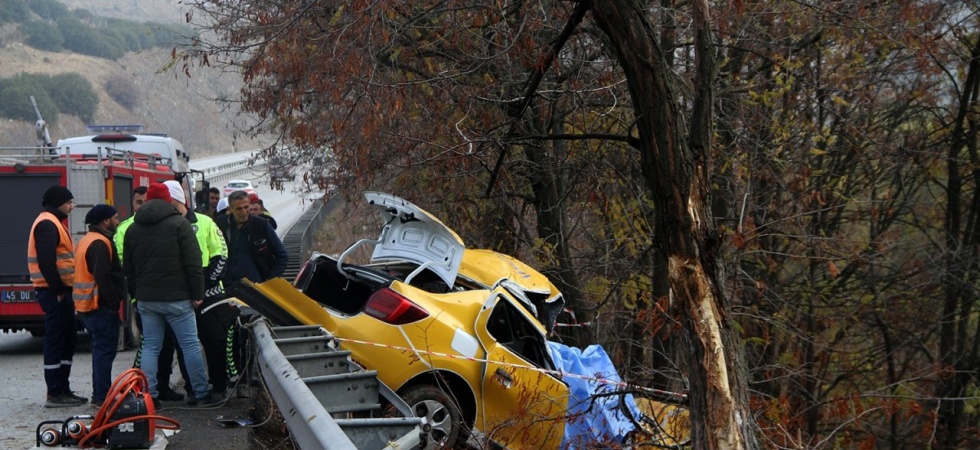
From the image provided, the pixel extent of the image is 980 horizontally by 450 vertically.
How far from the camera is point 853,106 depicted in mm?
12828

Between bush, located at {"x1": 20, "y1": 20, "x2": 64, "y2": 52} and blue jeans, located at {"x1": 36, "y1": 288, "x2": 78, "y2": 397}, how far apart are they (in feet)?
258

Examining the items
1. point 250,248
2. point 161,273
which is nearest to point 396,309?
point 161,273

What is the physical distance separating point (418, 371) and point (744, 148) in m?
5.83

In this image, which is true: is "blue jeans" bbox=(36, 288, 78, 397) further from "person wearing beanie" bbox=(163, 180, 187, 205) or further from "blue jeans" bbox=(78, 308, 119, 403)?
"person wearing beanie" bbox=(163, 180, 187, 205)

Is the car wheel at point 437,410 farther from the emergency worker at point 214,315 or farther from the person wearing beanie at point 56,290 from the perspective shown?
the person wearing beanie at point 56,290

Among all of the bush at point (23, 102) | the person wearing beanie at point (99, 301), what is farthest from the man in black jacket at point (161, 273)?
the bush at point (23, 102)

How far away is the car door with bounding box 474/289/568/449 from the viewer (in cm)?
735

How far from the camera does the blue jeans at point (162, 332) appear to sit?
8.33m

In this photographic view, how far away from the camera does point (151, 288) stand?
8227 mm

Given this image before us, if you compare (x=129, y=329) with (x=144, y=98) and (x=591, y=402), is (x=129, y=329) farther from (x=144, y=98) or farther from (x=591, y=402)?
(x=144, y=98)

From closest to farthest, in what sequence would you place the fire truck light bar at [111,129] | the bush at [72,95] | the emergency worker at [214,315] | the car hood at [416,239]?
the car hood at [416,239]
the emergency worker at [214,315]
the fire truck light bar at [111,129]
the bush at [72,95]

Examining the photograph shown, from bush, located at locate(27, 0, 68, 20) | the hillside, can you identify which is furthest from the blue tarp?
bush, located at locate(27, 0, 68, 20)

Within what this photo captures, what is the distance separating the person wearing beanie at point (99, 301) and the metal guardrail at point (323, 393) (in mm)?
2010

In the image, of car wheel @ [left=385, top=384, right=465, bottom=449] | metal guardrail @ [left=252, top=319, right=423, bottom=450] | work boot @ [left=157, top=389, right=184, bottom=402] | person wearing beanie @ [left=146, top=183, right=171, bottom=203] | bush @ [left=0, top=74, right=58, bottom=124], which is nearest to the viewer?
metal guardrail @ [left=252, top=319, right=423, bottom=450]
